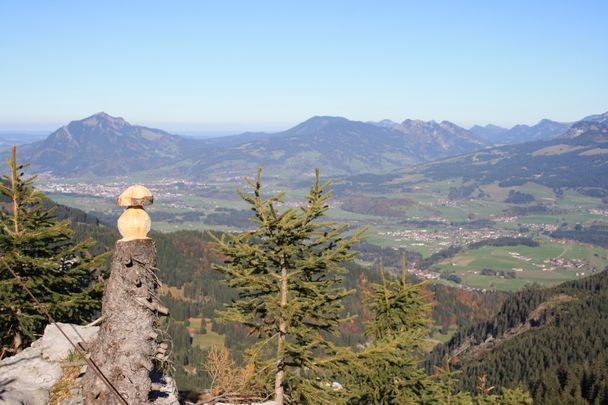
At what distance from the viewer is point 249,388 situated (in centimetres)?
1355

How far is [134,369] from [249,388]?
883cm

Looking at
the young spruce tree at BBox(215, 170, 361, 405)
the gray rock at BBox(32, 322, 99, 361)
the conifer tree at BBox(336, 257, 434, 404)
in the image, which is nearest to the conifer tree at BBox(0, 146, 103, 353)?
the gray rock at BBox(32, 322, 99, 361)

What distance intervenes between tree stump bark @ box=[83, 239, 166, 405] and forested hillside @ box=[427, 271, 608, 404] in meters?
77.2

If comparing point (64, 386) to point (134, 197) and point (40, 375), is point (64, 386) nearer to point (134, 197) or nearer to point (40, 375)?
point (40, 375)

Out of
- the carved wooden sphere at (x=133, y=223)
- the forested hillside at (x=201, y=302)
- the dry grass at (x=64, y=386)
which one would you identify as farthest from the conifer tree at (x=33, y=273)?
the forested hillside at (x=201, y=302)

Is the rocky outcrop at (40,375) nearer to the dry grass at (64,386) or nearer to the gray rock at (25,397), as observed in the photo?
the gray rock at (25,397)

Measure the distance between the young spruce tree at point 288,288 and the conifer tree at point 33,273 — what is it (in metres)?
8.44

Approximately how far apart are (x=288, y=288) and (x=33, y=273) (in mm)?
11071

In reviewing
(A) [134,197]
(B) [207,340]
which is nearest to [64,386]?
(A) [134,197]

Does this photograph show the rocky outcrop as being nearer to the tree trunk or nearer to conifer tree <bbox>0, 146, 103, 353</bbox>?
the tree trunk

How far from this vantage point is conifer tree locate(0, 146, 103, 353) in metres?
17.8

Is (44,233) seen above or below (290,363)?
above

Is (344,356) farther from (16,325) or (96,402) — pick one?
(16,325)

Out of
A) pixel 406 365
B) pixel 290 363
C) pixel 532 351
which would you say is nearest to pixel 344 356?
pixel 290 363
